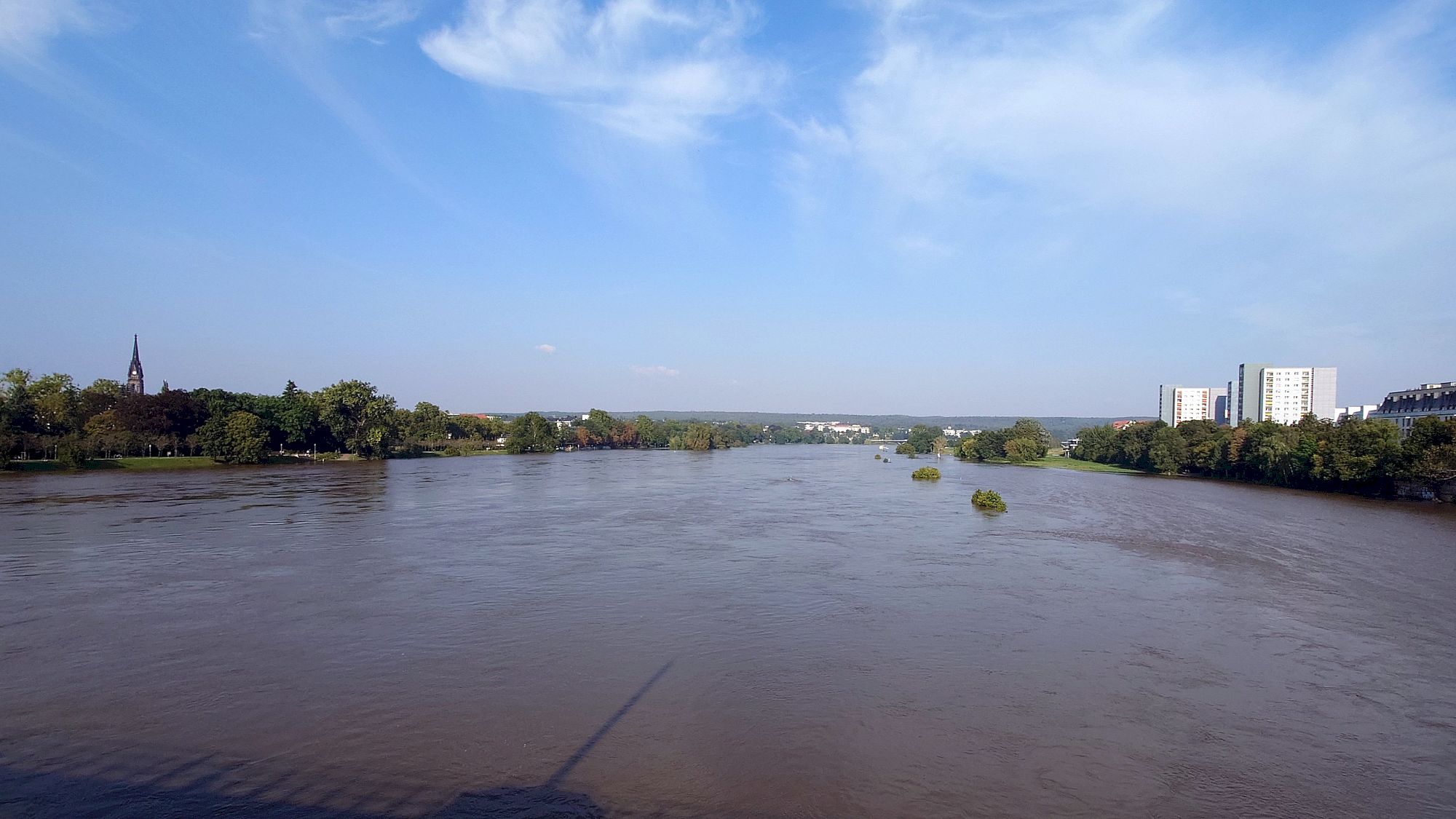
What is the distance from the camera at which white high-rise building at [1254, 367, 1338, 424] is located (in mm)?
83875

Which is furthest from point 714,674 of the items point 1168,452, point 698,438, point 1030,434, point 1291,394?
point 1291,394

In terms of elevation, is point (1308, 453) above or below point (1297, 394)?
below

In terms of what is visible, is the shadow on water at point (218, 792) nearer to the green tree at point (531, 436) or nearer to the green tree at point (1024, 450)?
the green tree at point (1024, 450)

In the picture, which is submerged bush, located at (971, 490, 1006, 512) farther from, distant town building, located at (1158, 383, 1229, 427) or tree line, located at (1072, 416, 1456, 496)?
distant town building, located at (1158, 383, 1229, 427)

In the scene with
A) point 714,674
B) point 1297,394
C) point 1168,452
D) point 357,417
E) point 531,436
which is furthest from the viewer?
point 1297,394

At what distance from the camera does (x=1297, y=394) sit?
277 ft

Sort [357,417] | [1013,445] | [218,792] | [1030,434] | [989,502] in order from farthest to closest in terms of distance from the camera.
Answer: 1. [1030,434]
2. [1013,445]
3. [357,417]
4. [989,502]
5. [218,792]

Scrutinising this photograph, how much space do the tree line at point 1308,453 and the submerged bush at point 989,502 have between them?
56.2ft

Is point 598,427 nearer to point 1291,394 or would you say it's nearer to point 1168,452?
point 1168,452

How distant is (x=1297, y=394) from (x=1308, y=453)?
192ft

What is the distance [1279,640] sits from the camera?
11125 millimetres

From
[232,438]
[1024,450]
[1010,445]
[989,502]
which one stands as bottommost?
[989,502]

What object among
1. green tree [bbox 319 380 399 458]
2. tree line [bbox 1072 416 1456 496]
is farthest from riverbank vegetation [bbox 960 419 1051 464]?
green tree [bbox 319 380 399 458]

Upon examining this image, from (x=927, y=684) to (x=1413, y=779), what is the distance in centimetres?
440
